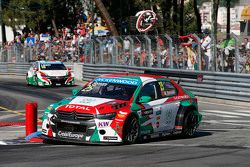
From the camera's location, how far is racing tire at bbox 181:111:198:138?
15.6 m

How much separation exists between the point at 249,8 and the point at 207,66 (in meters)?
30.2

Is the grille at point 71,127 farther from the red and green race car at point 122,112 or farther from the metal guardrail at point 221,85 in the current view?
the metal guardrail at point 221,85

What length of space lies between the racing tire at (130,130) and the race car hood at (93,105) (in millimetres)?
319

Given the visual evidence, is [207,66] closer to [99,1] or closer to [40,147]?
[40,147]

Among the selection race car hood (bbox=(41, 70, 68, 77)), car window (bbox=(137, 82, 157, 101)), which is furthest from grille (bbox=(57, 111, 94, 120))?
race car hood (bbox=(41, 70, 68, 77))

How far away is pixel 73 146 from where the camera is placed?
13.7 metres

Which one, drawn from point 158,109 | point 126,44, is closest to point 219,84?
point 126,44

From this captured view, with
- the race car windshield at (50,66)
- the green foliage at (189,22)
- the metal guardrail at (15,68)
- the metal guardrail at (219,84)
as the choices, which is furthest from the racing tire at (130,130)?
the green foliage at (189,22)

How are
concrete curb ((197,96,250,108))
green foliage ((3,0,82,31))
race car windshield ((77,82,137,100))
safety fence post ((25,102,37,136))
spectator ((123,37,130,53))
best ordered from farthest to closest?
green foliage ((3,0,82,31)) → spectator ((123,37,130,53)) → concrete curb ((197,96,250,108)) → safety fence post ((25,102,37,136)) → race car windshield ((77,82,137,100))

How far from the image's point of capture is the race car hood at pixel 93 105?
13562 millimetres

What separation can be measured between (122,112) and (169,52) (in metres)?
16.0

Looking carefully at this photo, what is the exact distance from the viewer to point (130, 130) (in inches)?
548

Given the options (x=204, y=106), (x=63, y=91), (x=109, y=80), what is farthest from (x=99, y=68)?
(x=109, y=80)

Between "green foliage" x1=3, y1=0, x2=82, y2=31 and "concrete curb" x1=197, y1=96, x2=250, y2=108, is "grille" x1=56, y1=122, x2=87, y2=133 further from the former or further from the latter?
"green foliage" x1=3, y1=0, x2=82, y2=31
